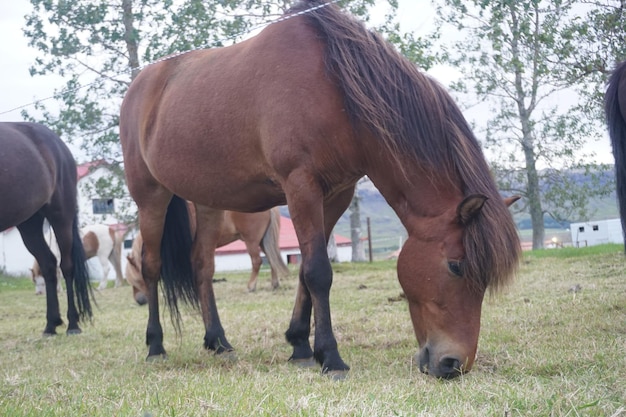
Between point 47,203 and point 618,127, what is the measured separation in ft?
18.7

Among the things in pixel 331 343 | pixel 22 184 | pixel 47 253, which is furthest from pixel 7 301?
pixel 331 343

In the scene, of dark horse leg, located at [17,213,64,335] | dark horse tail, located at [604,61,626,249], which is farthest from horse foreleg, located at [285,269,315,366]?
dark horse leg, located at [17,213,64,335]

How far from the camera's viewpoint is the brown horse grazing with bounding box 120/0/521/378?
350 centimetres

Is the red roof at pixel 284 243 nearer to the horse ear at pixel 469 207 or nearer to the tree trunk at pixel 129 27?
the tree trunk at pixel 129 27

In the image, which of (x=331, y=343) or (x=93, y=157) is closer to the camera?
(x=331, y=343)

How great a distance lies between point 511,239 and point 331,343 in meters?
1.15

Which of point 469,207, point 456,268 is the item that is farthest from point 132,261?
point 469,207

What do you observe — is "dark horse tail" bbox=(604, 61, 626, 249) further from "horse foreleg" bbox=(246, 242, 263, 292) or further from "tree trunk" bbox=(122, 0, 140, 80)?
"tree trunk" bbox=(122, 0, 140, 80)

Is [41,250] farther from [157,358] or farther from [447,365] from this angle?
[447,365]

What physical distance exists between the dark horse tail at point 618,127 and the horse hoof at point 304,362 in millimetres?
2365

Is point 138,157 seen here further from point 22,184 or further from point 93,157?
point 93,157

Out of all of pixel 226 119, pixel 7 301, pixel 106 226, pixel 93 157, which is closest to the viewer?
pixel 226 119

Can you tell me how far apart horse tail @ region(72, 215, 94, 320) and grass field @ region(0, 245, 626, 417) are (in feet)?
0.93

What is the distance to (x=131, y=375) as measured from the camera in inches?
165
